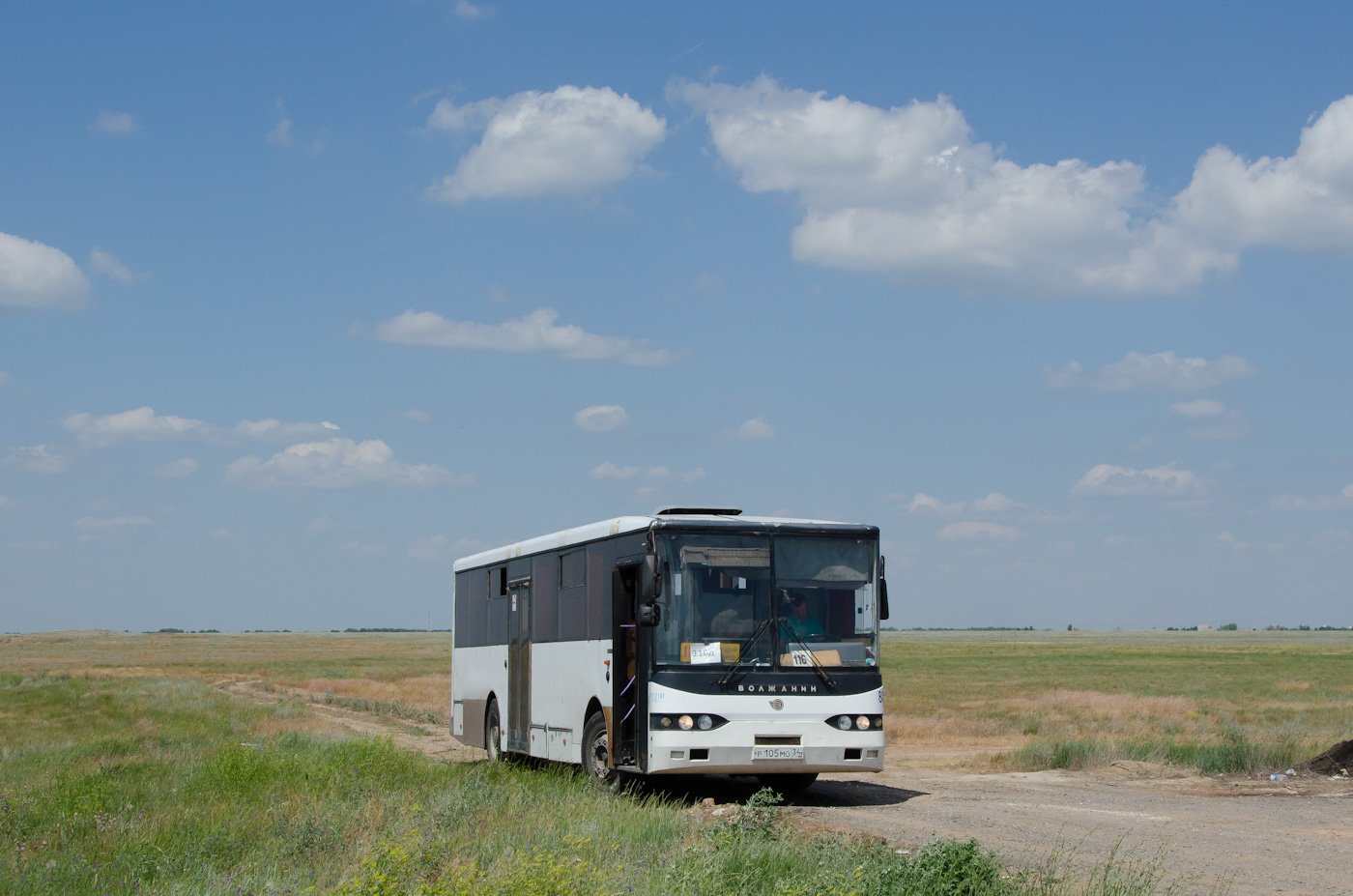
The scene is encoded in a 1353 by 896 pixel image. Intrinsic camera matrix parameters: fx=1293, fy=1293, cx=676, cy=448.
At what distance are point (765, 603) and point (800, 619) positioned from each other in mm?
434

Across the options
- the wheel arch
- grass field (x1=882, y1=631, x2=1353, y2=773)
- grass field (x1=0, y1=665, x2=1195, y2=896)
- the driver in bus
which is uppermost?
the driver in bus

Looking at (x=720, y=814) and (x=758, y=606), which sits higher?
(x=758, y=606)

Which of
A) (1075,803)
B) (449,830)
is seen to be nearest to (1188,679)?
(1075,803)

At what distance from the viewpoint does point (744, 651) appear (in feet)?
44.2

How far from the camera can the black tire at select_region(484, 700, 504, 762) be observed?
64.0ft

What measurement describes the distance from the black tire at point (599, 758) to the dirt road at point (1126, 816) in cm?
131

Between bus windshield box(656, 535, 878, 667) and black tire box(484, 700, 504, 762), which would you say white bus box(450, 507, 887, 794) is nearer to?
bus windshield box(656, 535, 878, 667)

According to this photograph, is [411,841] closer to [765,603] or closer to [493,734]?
[765,603]

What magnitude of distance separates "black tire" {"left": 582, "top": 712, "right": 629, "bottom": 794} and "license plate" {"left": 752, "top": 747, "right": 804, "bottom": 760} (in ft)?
5.64

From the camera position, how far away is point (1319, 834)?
40.5 feet

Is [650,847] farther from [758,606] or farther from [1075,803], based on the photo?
[1075,803]

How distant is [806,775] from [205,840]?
24.7ft

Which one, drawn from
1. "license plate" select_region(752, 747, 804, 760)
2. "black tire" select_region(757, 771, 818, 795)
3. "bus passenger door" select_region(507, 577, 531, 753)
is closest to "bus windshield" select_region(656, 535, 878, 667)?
"license plate" select_region(752, 747, 804, 760)

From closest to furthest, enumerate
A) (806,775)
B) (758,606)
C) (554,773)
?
(758,606) < (806,775) < (554,773)
